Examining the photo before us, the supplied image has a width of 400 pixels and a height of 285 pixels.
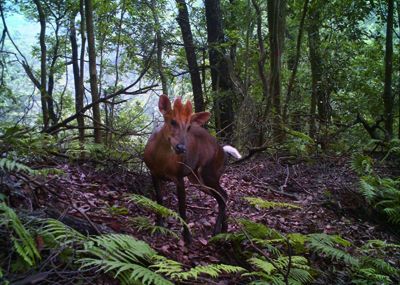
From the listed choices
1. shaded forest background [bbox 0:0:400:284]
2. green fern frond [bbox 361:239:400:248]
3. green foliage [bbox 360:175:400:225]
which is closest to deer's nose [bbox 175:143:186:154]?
shaded forest background [bbox 0:0:400:284]

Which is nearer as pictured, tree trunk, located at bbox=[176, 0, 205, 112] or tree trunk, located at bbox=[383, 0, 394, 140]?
tree trunk, located at bbox=[383, 0, 394, 140]

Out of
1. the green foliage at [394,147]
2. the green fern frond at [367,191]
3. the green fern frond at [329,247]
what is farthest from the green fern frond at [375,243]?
the green foliage at [394,147]

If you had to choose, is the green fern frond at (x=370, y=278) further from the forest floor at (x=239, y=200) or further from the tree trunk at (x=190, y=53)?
the tree trunk at (x=190, y=53)

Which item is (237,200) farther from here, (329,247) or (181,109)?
(181,109)

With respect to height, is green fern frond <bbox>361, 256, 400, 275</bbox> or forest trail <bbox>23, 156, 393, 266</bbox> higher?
forest trail <bbox>23, 156, 393, 266</bbox>

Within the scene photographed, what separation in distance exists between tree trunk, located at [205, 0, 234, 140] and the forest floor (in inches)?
116

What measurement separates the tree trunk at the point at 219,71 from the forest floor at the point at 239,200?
116 inches

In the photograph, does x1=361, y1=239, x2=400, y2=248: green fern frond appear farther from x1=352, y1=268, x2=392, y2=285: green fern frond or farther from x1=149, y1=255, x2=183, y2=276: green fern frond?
x1=149, y1=255, x2=183, y2=276: green fern frond

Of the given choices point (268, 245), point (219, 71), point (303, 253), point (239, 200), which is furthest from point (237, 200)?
point (219, 71)

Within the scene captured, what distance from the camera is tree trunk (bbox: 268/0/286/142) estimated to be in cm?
938

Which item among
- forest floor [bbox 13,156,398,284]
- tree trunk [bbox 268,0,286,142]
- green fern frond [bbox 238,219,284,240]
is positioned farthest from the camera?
tree trunk [bbox 268,0,286,142]

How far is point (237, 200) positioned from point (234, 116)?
14.4 feet

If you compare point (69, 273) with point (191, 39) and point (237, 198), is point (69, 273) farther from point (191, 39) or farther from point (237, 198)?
point (191, 39)

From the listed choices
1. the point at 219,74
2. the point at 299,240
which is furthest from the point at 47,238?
the point at 219,74
